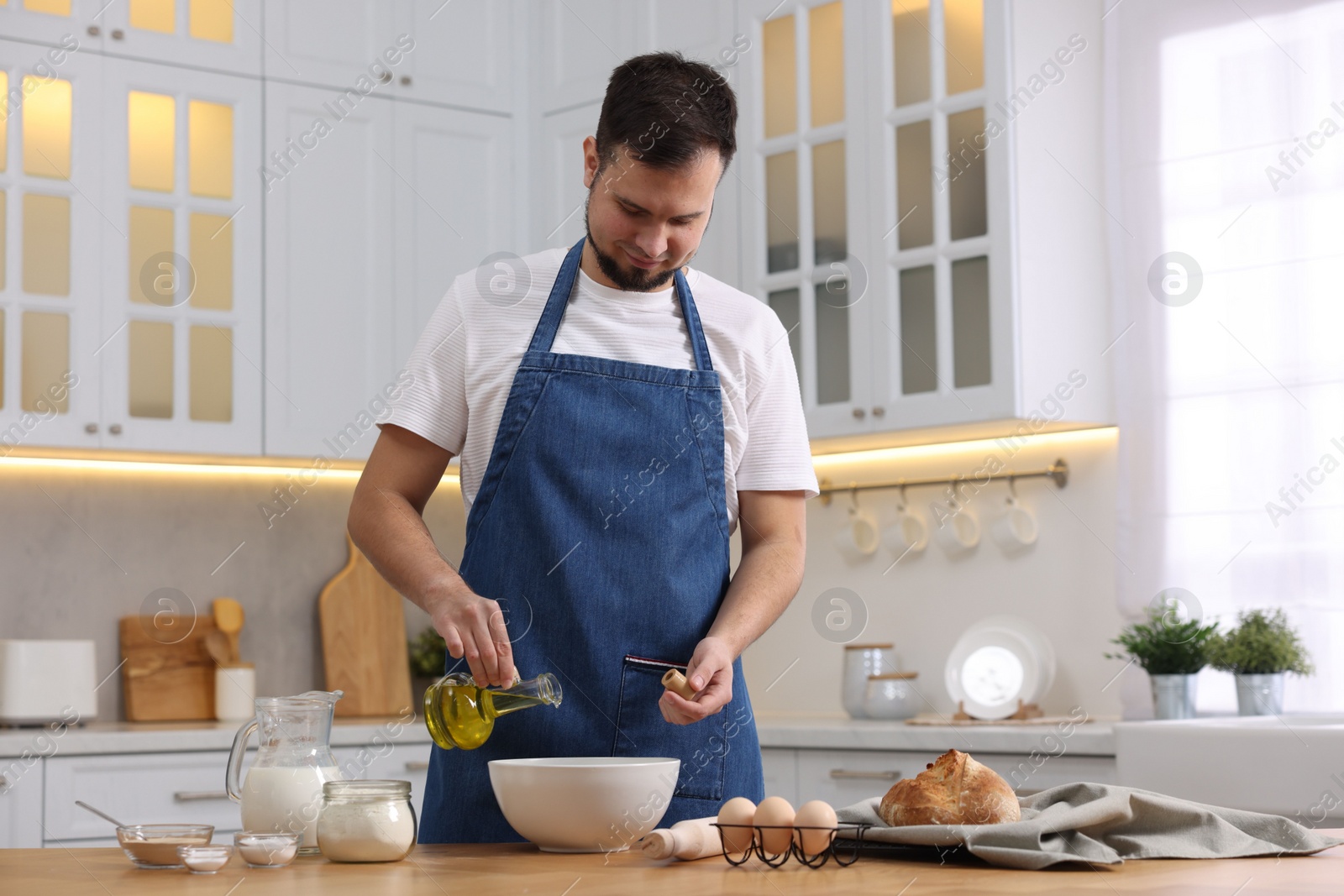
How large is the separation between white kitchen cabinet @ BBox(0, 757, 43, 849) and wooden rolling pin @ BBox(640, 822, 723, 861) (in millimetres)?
1991

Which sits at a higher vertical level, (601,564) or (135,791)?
(601,564)

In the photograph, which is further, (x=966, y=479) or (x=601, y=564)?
(x=966, y=479)

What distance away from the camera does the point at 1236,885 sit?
1.03 metres

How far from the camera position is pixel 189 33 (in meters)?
3.40

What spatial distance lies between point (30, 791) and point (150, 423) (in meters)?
0.84

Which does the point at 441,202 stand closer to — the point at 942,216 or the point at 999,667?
the point at 942,216

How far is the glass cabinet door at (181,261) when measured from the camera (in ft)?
10.7

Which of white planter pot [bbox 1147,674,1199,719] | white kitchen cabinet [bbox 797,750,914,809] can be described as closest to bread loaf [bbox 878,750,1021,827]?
white kitchen cabinet [bbox 797,750,914,809]

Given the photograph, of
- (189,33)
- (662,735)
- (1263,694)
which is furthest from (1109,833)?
(189,33)

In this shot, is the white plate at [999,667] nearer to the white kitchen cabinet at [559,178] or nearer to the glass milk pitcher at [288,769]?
the white kitchen cabinet at [559,178]

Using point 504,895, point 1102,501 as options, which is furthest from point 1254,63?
point 504,895

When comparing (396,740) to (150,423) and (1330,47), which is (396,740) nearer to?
(150,423)

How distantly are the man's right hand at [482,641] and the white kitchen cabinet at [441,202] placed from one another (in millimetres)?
2296

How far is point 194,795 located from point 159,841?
192 cm
